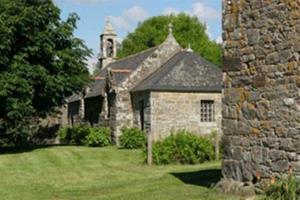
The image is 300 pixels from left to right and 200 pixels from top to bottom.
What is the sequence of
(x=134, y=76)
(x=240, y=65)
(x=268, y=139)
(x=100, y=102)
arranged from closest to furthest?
(x=268, y=139) < (x=240, y=65) < (x=134, y=76) < (x=100, y=102)

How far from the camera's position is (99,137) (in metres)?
33.6

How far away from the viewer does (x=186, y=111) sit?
31578 mm

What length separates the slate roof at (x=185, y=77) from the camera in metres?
31.3

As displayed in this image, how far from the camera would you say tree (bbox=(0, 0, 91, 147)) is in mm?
26859

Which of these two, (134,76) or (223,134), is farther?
(134,76)

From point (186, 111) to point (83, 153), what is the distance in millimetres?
7249

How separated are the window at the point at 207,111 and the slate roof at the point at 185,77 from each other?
0.81 m

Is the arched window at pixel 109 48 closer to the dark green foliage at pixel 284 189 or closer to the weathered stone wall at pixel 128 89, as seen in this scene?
the weathered stone wall at pixel 128 89

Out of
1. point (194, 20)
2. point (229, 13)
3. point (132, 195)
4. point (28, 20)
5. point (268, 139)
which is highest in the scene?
point (194, 20)

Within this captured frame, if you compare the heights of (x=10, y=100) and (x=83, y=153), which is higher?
(x=10, y=100)

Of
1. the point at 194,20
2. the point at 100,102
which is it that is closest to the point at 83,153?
the point at 100,102

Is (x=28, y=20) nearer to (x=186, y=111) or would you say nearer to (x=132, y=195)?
(x=186, y=111)

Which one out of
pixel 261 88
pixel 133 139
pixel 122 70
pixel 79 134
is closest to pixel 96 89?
pixel 79 134

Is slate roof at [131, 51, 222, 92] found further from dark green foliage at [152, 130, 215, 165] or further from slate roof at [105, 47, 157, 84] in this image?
dark green foliage at [152, 130, 215, 165]
